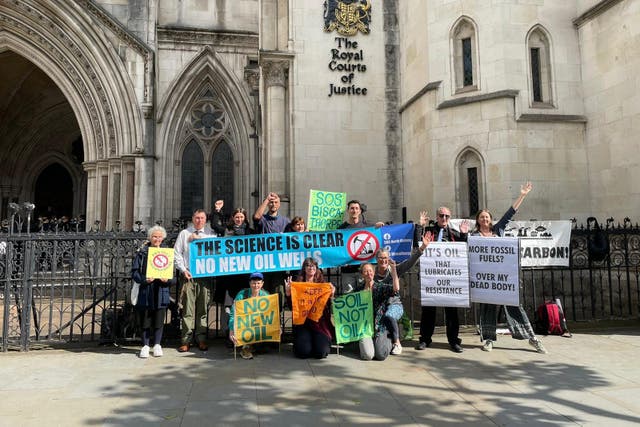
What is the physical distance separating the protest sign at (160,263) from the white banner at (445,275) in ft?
12.3

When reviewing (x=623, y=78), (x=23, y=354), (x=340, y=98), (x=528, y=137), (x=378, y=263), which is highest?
(x=340, y=98)

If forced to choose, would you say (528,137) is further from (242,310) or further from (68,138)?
(68,138)

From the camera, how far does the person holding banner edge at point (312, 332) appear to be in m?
5.88

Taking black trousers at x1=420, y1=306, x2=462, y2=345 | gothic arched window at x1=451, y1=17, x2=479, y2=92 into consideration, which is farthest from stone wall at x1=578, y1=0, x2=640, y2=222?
black trousers at x1=420, y1=306, x2=462, y2=345

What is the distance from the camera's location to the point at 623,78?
9789 millimetres

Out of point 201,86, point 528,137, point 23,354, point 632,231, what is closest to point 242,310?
point 23,354

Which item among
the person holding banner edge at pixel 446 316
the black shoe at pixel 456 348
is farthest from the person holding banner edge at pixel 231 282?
the black shoe at pixel 456 348

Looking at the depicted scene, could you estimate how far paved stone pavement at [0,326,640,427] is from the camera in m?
3.94

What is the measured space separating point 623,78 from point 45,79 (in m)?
23.9

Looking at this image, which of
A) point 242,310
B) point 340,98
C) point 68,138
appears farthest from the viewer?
point 68,138

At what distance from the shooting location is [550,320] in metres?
7.07

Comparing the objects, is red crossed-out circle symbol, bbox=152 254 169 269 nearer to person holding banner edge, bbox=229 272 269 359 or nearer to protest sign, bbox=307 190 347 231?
person holding banner edge, bbox=229 272 269 359

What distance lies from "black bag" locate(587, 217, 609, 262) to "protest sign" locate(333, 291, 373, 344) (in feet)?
15.0

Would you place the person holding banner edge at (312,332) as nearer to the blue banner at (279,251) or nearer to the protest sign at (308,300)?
the protest sign at (308,300)
